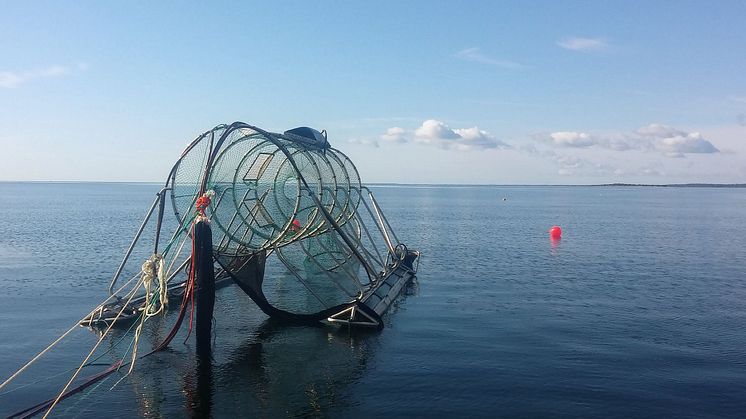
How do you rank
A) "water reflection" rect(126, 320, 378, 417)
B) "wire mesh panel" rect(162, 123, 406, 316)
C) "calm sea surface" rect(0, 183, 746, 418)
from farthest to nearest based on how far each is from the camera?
"wire mesh panel" rect(162, 123, 406, 316), "calm sea surface" rect(0, 183, 746, 418), "water reflection" rect(126, 320, 378, 417)

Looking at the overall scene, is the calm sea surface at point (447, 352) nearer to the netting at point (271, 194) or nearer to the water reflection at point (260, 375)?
the water reflection at point (260, 375)

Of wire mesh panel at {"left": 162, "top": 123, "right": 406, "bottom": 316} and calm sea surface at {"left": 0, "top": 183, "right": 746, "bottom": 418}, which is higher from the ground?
wire mesh panel at {"left": 162, "top": 123, "right": 406, "bottom": 316}

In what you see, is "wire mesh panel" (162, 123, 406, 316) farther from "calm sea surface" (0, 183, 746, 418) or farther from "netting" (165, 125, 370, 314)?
"calm sea surface" (0, 183, 746, 418)

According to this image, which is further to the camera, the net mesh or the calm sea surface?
the net mesh

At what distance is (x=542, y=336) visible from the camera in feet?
69.5

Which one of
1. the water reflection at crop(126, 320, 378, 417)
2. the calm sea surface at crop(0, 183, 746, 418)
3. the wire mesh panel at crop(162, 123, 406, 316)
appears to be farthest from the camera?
the wire mesh panel at crop(162, 123, 406, 316)

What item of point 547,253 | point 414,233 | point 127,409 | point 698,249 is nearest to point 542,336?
point 127,409

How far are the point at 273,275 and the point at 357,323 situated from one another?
501 inches

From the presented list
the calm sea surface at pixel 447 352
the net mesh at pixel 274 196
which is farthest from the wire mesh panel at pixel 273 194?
the calm sea surface at pixel 447 352

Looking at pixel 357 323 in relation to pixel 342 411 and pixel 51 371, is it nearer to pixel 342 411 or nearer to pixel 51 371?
pixel 342 411

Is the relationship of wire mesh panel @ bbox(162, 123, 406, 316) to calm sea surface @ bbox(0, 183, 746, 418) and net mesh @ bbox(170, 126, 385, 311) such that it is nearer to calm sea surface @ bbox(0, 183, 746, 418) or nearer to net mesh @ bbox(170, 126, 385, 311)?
net mesh @ bbox(170, 126, 385, 311)

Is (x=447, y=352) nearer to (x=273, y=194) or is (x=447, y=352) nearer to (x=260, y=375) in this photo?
(x=260, y=375)

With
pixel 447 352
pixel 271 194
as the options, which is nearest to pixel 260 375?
pixel 447 352

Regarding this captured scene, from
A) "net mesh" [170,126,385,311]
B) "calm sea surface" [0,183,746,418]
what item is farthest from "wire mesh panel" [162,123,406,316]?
"calm sea surface" [0,183,746,418]
